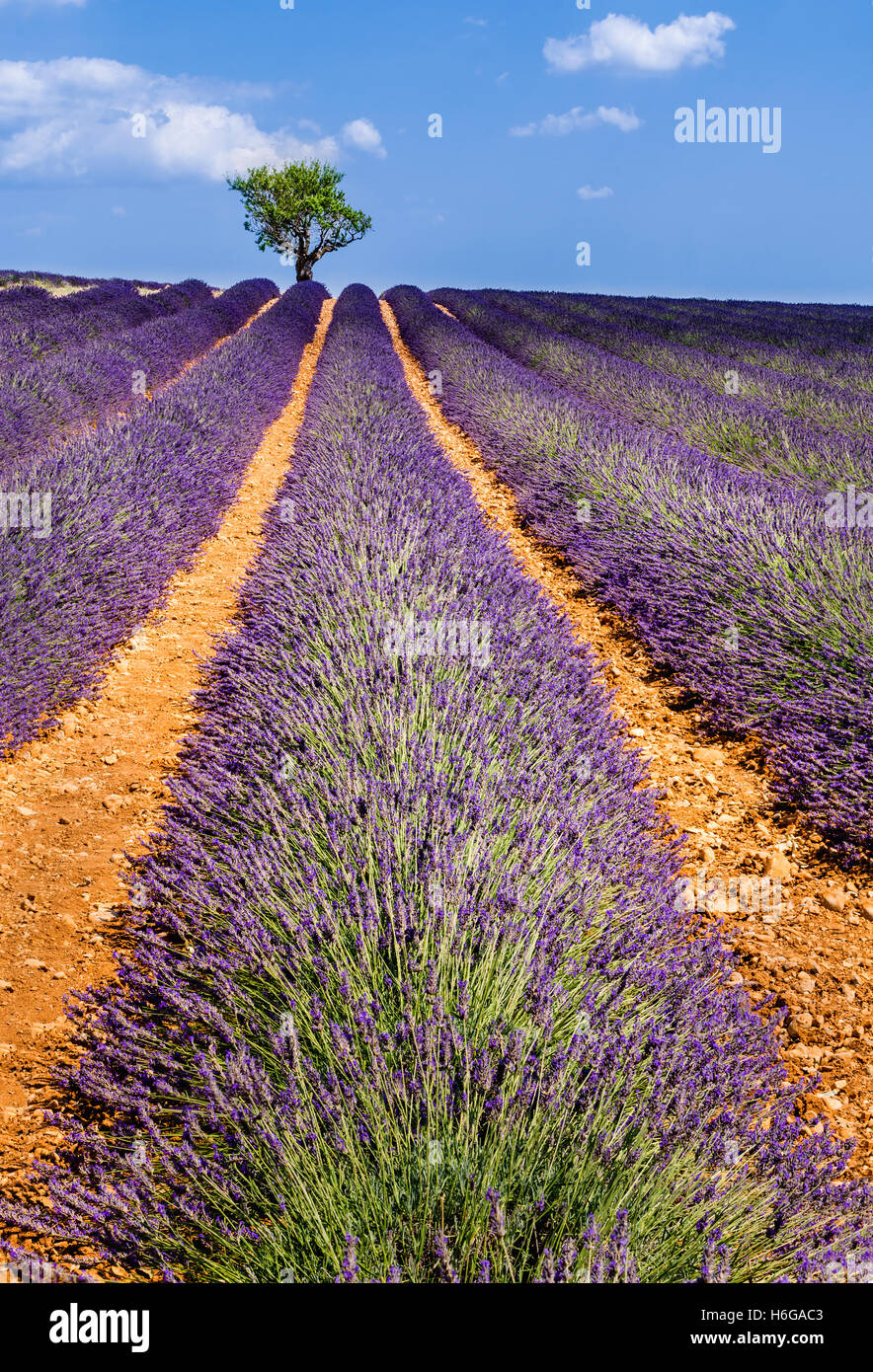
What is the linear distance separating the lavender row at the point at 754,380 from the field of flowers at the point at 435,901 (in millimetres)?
2976

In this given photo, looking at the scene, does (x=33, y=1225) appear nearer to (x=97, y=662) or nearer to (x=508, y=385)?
(x=97, y=662)

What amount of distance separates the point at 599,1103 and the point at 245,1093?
64 cm

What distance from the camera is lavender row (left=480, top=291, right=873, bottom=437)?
813 cm

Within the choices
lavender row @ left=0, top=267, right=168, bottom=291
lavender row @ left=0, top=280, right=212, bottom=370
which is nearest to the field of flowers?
lavender row @ left=0, top=280, right=212, bottom=370

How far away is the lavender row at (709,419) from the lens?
6555 millimetres

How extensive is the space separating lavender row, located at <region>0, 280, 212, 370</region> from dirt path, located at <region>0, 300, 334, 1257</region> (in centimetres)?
641

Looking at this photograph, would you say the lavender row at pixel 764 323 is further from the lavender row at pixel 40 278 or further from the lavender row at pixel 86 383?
the lavender row at pixel 40 278

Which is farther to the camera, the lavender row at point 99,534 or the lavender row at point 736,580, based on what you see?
the lavender row at point 99,534

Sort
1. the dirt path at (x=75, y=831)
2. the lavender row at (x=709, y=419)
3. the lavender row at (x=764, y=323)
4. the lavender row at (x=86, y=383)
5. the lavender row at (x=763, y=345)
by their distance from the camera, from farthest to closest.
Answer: the lavender row at (x=764, y=323) < the lavender row at (x=763, y=345) < the lavender row at (x=86, y=383) < the lavender row at (x=709, y=419) < the dirt path at (x=75, y=831)

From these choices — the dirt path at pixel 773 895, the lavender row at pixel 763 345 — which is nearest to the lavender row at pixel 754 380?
the lavender row at pixel 763 345

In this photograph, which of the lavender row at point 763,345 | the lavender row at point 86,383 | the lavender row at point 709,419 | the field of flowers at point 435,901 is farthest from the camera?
the lavender row at point 763,345

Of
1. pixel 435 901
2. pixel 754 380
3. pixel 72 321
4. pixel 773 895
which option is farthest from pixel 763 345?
pixel 435 901

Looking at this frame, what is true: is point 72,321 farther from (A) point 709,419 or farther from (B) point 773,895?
(B) point 773,895

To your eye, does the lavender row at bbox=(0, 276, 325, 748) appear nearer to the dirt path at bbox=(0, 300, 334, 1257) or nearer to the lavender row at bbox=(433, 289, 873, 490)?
the dirt path at bbox=(0, 300, 334, 1257)
